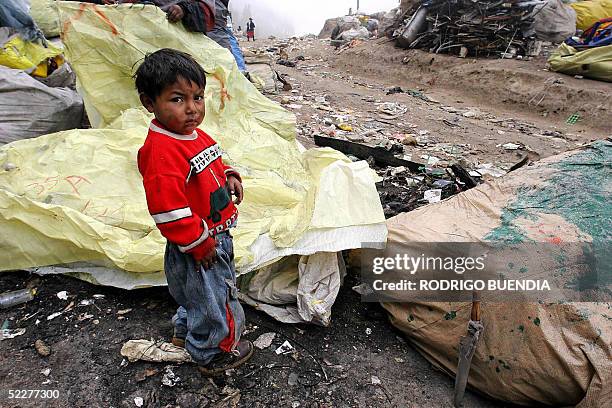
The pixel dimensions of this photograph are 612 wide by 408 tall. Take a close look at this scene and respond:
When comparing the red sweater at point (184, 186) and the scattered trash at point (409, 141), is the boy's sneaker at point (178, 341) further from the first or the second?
the scattered trash at point (409, 141)

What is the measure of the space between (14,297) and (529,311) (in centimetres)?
205

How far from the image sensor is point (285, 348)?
158 cm

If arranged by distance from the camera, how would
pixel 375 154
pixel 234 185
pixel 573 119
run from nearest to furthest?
pixel 234 185
pixel 375 154
pixel 573 119

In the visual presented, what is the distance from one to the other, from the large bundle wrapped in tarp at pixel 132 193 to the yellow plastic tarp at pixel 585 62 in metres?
5.82

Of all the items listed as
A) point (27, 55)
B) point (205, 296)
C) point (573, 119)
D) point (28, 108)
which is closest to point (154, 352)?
point (205, 296)

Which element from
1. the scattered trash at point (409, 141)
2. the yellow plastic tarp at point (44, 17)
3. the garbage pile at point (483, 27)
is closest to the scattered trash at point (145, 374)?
the scattered trash at point (409, 141)

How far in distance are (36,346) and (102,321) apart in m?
0.24

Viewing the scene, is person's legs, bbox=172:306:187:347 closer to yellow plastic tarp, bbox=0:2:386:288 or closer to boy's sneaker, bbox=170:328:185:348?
boy's sneaker, bbox=170:328:185:348

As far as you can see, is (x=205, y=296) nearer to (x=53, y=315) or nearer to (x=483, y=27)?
(x=53, y=315)

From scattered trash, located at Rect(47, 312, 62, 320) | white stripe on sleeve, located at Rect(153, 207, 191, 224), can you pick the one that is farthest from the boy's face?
scattered trash, located at Rect(47, 312, 62, 320)

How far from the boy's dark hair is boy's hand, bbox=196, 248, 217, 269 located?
490 mm

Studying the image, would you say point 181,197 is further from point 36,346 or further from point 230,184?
point 36,346

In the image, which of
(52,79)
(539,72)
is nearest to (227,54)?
(52,79)

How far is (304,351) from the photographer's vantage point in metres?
1.58
